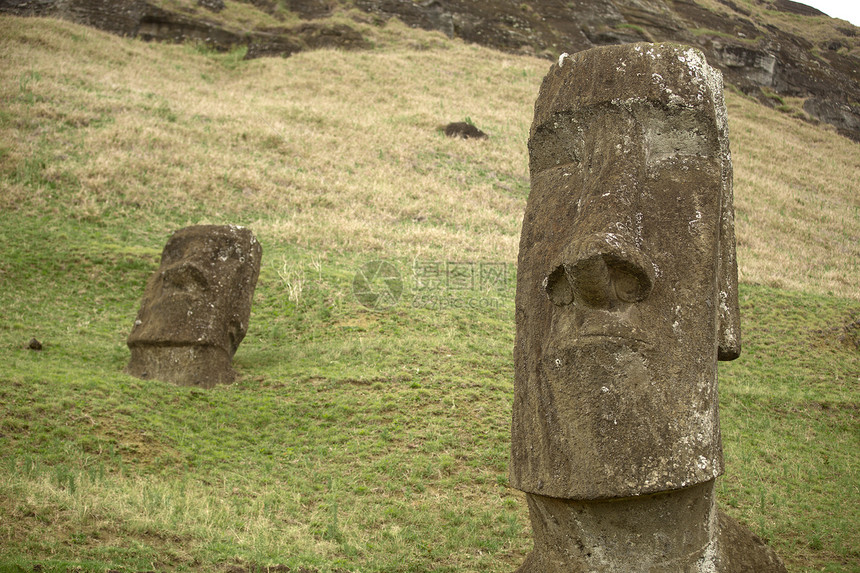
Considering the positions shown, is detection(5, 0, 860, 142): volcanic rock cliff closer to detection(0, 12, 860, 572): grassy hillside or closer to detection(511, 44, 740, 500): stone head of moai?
detection(0, 12, 860, 572): grassy hillside

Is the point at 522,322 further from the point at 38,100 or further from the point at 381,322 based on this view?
the point at 38,100

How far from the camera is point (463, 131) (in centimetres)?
3061

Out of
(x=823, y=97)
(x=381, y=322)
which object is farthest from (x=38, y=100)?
(x=823, y=97)

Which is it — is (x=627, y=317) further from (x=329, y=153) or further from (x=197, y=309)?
(x=329, y=153)

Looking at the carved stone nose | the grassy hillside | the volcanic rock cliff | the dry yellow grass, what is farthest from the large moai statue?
the volcanic rock cliff

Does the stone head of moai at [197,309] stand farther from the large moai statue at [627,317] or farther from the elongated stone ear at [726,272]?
the elongated stone ear at [726,272]

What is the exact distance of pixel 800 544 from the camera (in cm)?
684

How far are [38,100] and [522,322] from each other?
24.0 metres

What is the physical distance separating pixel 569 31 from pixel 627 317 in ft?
162

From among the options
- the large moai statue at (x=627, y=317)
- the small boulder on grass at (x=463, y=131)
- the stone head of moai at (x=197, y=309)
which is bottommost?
the stone head of moai at (x=197, y=309)

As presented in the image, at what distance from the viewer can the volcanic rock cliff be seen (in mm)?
40031

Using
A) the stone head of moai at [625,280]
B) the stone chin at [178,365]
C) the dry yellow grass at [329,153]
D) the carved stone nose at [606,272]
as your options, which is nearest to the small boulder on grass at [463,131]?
the dry yellow grass at [329,153]

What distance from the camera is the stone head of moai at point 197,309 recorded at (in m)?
10.6

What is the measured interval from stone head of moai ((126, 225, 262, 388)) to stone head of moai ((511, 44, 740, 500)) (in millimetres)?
6913
